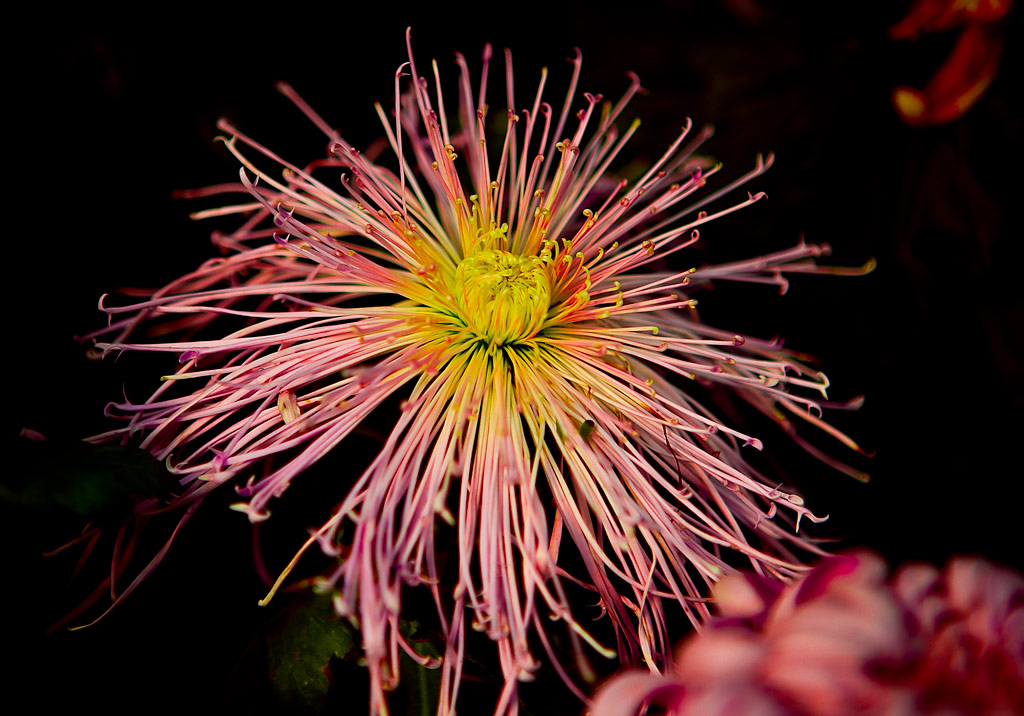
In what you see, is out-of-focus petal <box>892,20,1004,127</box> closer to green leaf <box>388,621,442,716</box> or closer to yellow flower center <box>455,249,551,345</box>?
yellow flower center <box>455,249,551,345</box>

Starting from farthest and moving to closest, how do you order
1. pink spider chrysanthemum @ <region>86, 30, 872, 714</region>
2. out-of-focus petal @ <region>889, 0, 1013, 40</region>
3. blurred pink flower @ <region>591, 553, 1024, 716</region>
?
out-of-focus petal @ <region>889, 0, 1013, 40</region>, pink spider chrysanthemum @ <region>86, 30, 872, 714</region>, blurred pink flower @ <region>591, 553, 1024, 716</region>

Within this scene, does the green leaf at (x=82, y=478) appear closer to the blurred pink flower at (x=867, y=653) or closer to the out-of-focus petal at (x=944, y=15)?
the blurred pink flower at (x=867, y=653)

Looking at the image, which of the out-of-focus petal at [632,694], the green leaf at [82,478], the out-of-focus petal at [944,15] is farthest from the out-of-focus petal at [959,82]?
the green leaf at [82,478]

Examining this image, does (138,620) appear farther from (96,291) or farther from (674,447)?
(674,447)

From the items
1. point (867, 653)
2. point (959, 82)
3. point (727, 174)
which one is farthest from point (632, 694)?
point (959, 82)

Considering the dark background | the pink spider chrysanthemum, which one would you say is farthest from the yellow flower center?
the dark background

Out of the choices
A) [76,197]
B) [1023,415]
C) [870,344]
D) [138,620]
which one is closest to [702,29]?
[870,344]

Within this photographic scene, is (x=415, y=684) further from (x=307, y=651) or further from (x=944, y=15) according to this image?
(x=944, y=15)
